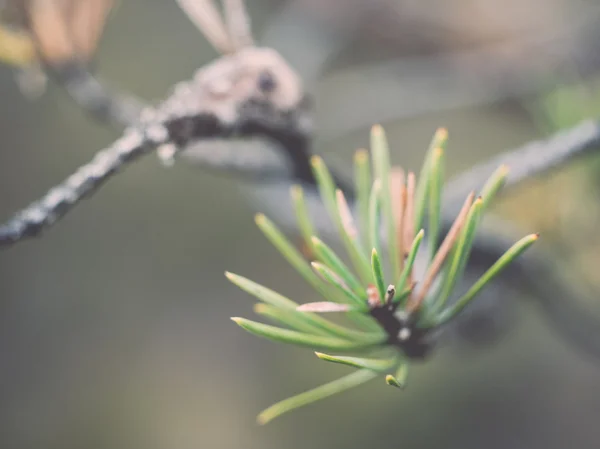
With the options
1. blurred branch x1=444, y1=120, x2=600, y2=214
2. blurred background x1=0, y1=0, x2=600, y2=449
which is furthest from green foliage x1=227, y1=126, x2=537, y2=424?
blurred background x1=0, y1=0, x2=600, y2=449

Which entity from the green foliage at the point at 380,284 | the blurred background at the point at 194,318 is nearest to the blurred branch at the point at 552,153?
the green foliage at the point at 380,284

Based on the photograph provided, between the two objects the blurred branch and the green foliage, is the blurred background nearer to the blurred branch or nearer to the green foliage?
the blurred branch

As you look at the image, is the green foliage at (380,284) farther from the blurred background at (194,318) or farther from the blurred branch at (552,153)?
the blurred background at (194,318)

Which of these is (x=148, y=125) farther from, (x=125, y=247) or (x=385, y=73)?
(x=385, y=73)

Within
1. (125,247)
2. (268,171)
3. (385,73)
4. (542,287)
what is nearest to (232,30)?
(268,171)

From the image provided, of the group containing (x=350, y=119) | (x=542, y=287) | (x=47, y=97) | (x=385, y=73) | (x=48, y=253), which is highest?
(x=47, y=97)

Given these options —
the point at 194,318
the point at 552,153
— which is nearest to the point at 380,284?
the point at 552,153

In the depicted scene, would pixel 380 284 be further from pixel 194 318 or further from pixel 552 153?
pixel 194 318

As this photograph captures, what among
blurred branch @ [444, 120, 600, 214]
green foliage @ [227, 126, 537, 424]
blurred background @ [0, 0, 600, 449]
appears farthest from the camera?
blurred background @ [0, 0, 600, 449]
